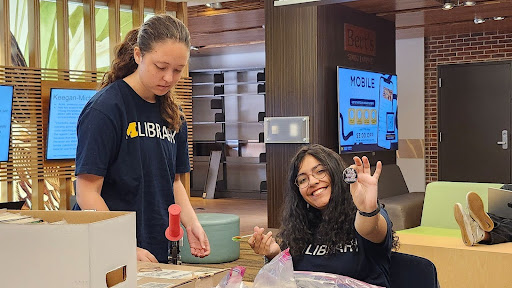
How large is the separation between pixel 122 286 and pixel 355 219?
1.17m

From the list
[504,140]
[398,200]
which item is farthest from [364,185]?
[504,140]

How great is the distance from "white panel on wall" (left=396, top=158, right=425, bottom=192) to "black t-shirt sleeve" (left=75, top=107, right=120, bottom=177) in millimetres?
9682

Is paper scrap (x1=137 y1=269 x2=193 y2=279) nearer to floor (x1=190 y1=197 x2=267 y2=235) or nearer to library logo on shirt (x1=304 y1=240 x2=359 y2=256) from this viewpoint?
library logo on shirt (x1=304 y1=240 x2=359 y2=256)

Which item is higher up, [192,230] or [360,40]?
[360,40]

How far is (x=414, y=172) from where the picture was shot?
11.4m

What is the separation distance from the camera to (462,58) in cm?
1109

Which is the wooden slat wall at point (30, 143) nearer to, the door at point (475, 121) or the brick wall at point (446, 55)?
the brick wall at point (446, 55)

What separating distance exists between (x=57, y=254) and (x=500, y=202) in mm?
3616

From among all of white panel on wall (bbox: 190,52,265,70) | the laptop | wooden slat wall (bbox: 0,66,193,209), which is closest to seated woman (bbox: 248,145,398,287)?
the laptop

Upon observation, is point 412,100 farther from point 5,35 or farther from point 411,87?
point 5,35

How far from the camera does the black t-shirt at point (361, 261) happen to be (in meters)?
2.25

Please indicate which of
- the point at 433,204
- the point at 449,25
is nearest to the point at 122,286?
the point at 433,204

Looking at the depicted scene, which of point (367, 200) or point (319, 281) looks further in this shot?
point (367, 200)

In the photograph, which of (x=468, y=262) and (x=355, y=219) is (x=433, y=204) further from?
(x=355, y=219)
